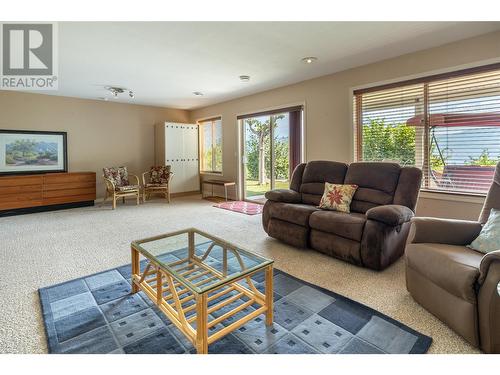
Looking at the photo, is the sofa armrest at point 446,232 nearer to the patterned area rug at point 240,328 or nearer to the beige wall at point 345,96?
the patterned area rug at point 240,328

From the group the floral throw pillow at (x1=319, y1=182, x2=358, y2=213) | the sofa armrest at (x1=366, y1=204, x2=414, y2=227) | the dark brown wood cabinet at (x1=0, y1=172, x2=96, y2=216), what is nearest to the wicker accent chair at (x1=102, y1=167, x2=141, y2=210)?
the dark brown wood cabinet at (x1=0, y1=172, x2=96, y2=216)

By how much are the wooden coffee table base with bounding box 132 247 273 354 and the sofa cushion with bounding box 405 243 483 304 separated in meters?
1.05

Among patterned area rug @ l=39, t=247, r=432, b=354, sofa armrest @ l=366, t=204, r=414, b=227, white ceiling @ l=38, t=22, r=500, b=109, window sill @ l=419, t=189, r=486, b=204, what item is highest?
white ceiling @ l=38, t=22, r=500, b=109

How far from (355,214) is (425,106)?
5.71 feet

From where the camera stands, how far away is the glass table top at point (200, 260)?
166 cm

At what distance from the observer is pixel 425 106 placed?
3418 millimetres

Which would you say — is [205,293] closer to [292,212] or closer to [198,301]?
[198,301]

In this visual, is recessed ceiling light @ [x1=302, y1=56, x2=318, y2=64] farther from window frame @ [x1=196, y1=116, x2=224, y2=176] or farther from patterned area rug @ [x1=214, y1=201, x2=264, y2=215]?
window frame @ [x1=196, y1=116, x2=224, y2=176]

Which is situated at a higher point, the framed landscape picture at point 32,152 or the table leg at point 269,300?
the framed landscape picture at point 32,152

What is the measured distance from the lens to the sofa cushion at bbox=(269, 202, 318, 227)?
3.01m

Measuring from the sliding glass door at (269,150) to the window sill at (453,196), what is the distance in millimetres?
2495

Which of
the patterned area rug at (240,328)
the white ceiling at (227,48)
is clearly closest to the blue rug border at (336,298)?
the patterned area rug at (240,328)

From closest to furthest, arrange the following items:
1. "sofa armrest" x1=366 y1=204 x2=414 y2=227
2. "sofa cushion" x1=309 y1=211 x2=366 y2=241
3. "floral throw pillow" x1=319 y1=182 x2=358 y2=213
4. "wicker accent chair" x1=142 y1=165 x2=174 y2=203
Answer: "sofa armrest" x1=366 y1=204 x2=414 y2=227 → "sofa cushion" x1=309 y1=211 x2=366 y2=241 → "floral throw pillow" x1=319 y1=182 x2=358 y2=213 → "wicker accent chair" x1=142 y1=165 x2=174 y2=203
